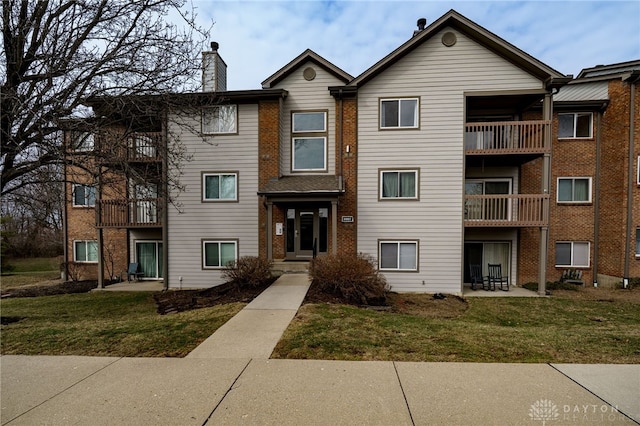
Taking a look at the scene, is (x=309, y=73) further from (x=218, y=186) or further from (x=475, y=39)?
(x=475, y=39)

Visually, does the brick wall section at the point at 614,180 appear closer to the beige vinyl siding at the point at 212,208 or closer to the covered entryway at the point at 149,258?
the beige vinyl siding at the point at 212,208

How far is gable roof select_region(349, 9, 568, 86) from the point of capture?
10344 millimetres

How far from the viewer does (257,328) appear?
18.3 ft

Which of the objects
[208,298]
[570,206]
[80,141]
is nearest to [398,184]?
[570,206]

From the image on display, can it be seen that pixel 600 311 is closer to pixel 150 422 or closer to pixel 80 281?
pixel 150 422

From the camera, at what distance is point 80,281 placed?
1326 centimetres

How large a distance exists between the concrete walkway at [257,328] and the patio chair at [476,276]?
24.0ft

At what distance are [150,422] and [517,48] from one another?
13873mm

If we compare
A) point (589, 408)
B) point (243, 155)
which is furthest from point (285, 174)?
point (589, 408)

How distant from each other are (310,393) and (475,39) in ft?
42.3

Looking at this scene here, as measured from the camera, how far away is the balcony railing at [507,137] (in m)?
10.5

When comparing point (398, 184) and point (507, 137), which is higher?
point (507, 137)

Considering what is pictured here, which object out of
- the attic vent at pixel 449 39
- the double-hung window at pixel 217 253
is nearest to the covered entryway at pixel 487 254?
the attic vent at pixel 449 39

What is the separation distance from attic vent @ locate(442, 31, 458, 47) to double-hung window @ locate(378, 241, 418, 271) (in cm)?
760
